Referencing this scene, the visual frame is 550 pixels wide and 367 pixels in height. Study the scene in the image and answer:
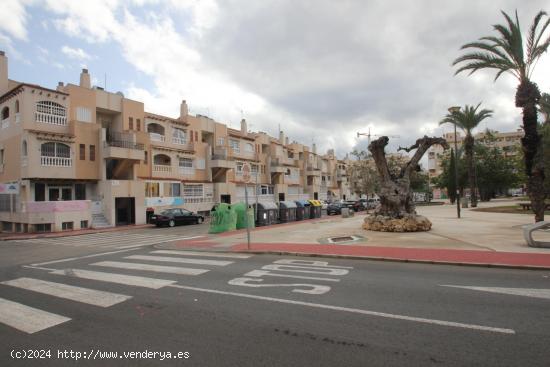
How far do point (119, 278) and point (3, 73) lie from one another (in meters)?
29.7

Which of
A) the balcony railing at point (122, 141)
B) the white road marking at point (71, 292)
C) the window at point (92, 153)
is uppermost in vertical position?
the balcony railing at point (122, 141)

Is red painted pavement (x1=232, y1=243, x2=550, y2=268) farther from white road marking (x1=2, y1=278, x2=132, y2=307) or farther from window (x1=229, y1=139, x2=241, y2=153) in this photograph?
window (x1=229, y1=139, x2=241, y2=153)

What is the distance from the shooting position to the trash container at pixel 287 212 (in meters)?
27.3

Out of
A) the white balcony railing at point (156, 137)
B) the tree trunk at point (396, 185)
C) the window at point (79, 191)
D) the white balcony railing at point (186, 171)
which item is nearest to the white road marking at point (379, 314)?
the tree trunk at point (396, 185)

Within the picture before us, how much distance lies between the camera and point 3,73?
28016mm

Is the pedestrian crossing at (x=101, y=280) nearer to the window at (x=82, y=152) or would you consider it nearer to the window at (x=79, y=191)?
the window at (x=82, y=152)

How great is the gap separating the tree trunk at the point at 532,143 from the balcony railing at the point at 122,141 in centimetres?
2739

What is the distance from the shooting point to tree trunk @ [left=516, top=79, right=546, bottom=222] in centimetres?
1504

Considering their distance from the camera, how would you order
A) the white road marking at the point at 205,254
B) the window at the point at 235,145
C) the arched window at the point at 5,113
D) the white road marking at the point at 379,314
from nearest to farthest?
the white road marking at the point at 379,314 < the white road marking at the point at 205,254 < the arched window at the point at 5,113 < the window at the point at 235,145

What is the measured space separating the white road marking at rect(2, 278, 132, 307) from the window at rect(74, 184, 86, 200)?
74.4 ft

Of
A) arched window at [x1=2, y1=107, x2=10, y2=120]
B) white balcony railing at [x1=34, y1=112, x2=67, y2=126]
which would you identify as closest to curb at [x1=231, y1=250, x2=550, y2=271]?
white balcony railing at [x1=34, y1=112, x2=67, y2=126]

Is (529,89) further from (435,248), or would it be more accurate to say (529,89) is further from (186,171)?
(186,171)

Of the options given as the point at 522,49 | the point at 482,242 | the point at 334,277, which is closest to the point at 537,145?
the point at 522,49

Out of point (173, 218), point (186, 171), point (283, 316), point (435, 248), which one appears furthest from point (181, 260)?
point (186, 171)
